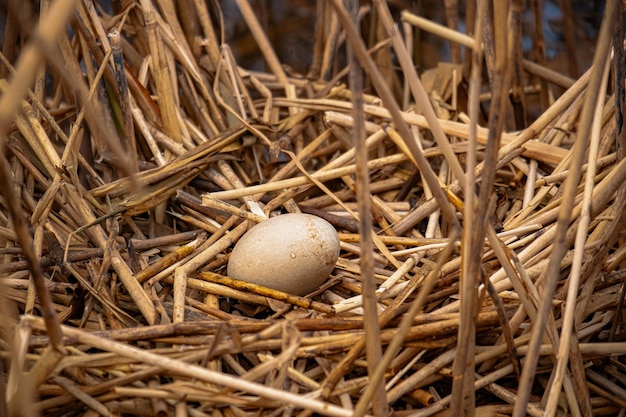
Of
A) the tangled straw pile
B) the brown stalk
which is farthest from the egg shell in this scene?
the brown stalk

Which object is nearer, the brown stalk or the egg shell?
the brown stalk

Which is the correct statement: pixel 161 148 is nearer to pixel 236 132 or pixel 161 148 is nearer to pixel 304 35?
pixel 236 132

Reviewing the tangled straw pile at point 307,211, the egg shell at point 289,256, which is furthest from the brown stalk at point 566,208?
the egg shell at point 289,256

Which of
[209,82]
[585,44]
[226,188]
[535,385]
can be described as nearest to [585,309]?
[535,385]

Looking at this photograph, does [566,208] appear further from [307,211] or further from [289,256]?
[307,211]

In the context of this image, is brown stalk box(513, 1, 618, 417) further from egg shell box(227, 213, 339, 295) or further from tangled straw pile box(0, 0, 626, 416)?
egg shell box(227, 213, 339, 295)
